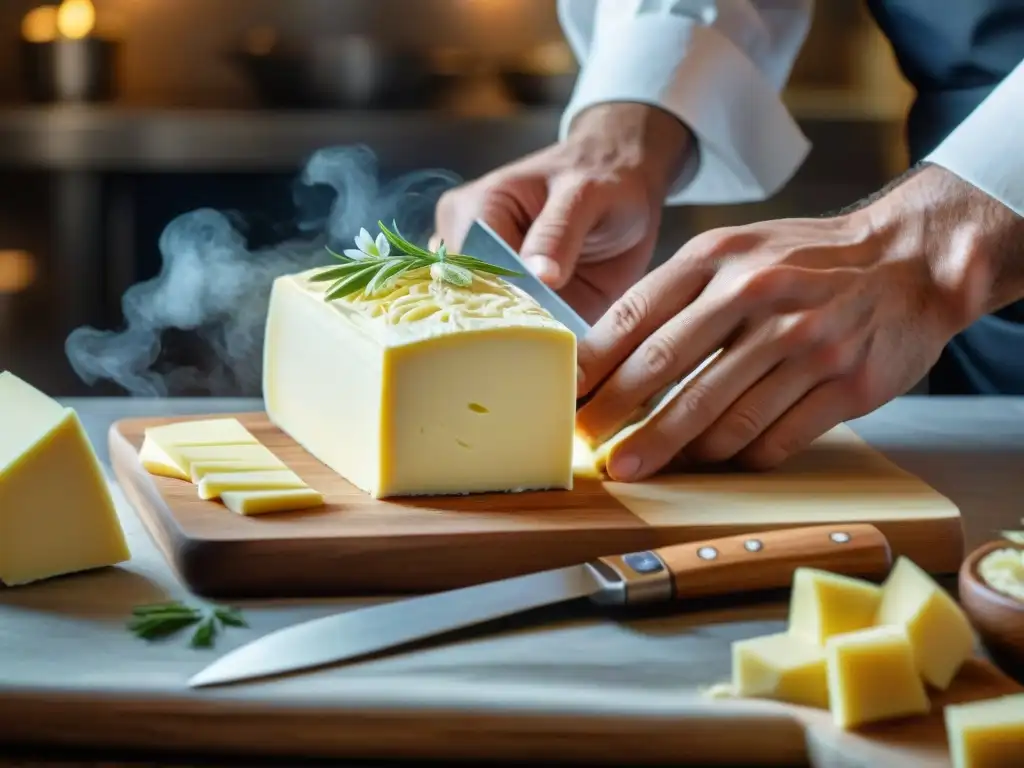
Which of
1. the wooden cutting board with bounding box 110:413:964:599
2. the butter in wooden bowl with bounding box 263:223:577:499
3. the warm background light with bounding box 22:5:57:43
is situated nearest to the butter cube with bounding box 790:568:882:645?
the wooden cutting board with bounding box 110:413:964:599

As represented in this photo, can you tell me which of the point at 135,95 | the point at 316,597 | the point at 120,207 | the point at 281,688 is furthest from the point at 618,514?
the point at 135,95

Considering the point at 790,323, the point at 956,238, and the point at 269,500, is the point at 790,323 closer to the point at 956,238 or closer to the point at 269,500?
the point at 956,238

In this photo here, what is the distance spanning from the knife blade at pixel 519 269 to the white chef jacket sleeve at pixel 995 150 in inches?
17.5

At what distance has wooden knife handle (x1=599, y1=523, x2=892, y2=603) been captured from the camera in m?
1.13

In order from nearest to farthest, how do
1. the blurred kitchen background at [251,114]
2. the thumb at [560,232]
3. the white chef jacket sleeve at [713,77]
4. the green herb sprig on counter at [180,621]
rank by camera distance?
the green herb sprig on counter at [180,621], the thumb at [560,232], the white chef jacket sleeve at [713,77], the blurred kitchen background at [251,114]

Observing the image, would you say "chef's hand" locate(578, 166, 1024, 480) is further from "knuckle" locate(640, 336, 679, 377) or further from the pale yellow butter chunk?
the pale yellow butter chunk

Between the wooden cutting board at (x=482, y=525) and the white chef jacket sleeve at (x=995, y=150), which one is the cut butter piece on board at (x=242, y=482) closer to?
the wooden cutting board at (x=482, y=525)

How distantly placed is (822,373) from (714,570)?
39cm

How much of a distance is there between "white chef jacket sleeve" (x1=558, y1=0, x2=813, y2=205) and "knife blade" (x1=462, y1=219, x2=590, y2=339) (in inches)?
15.1

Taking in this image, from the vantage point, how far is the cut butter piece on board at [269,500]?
4.11ft

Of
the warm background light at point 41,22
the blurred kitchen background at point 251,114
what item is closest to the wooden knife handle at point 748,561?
the blurred kitchen background at point 251,114

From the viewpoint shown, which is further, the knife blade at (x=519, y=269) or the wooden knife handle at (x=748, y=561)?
the knife blade at (x=519, y=269)

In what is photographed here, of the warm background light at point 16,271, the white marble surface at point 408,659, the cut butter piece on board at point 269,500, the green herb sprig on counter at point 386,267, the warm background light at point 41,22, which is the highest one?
the warm background light at point 41,22

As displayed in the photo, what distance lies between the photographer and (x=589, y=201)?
1806mm
